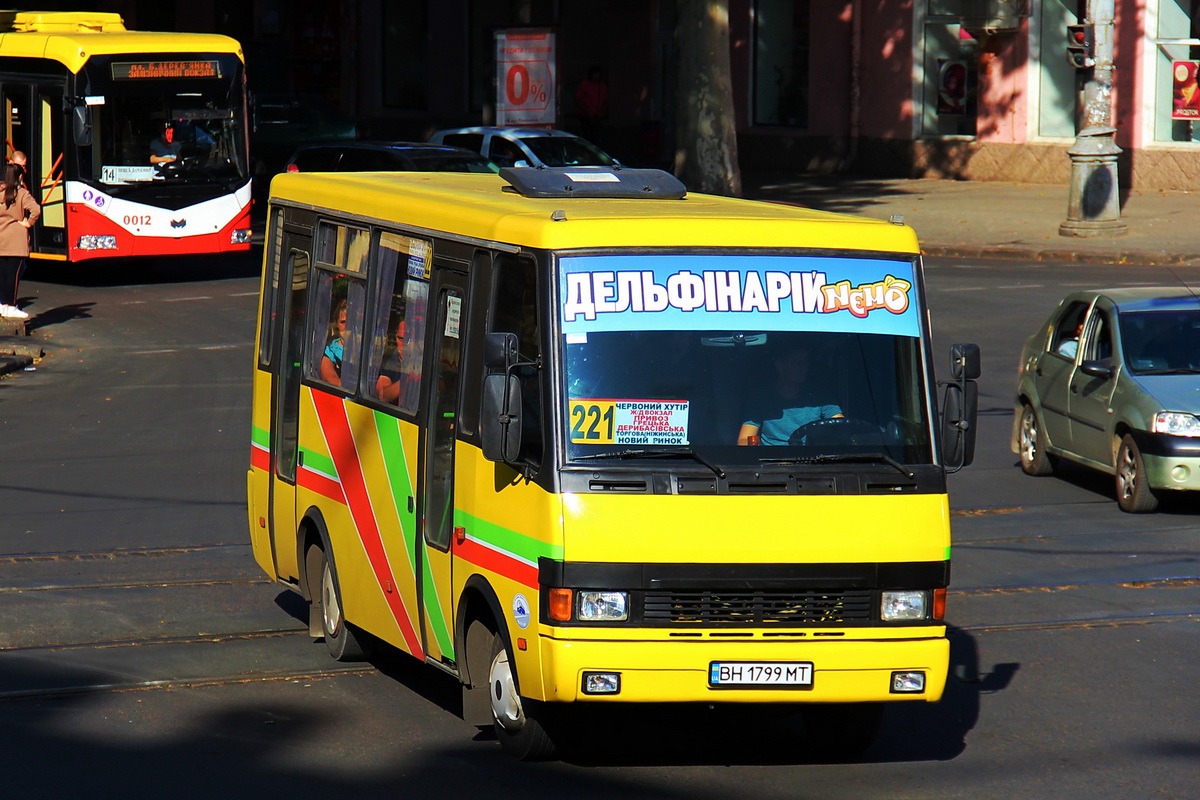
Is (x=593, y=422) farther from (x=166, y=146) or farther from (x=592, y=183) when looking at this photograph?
(x=166, y=146)

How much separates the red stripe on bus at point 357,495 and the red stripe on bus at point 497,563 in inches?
30.8

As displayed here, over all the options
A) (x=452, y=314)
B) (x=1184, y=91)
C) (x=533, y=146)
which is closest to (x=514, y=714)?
(x=452, y=314)

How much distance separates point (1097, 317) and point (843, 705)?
733 cm

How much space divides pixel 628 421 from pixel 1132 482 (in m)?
7.03

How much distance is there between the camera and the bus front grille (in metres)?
6.61

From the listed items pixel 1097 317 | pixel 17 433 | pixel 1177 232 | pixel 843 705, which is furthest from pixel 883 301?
pixel 1177 232

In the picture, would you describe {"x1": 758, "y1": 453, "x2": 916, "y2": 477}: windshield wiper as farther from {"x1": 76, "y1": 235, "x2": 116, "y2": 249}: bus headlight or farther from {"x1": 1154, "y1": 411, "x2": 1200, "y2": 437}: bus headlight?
{"x1": 76, "y1": 235, "x2": 116, "y2": 249}: bus headlight

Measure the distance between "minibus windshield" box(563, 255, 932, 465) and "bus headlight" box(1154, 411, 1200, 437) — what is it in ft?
19.8

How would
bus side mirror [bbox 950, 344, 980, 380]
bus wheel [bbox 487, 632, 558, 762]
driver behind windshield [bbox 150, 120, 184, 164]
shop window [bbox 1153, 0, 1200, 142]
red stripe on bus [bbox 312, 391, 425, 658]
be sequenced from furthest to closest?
shop window [bbox 1153, 0, 1200, 142]
driver behind windshield [bbox 150, 120, 184, 164]
red stripe on bus [bbox 312, 391, 425, 658]
bus side mirror [bbox 950, 344, 980, 380]
bus wheel [bbox 487, 632, 558, 762]

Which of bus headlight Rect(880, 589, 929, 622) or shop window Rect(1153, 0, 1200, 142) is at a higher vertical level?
shop window Rect(1153, 0, 1200, 142)

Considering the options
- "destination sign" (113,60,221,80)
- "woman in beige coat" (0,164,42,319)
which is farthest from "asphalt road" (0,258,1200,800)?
"destination sign" (113,60,221,80)

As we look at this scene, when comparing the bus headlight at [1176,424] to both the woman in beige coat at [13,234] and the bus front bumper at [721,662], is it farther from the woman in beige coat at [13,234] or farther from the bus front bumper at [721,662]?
the woman in beige coat at [13,234]

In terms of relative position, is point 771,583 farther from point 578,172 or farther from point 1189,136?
point 1189,136

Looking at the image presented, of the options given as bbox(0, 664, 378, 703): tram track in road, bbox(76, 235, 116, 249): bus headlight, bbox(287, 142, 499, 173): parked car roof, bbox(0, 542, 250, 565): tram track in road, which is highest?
bbox(287, 142, 499, 173): parked car roof
